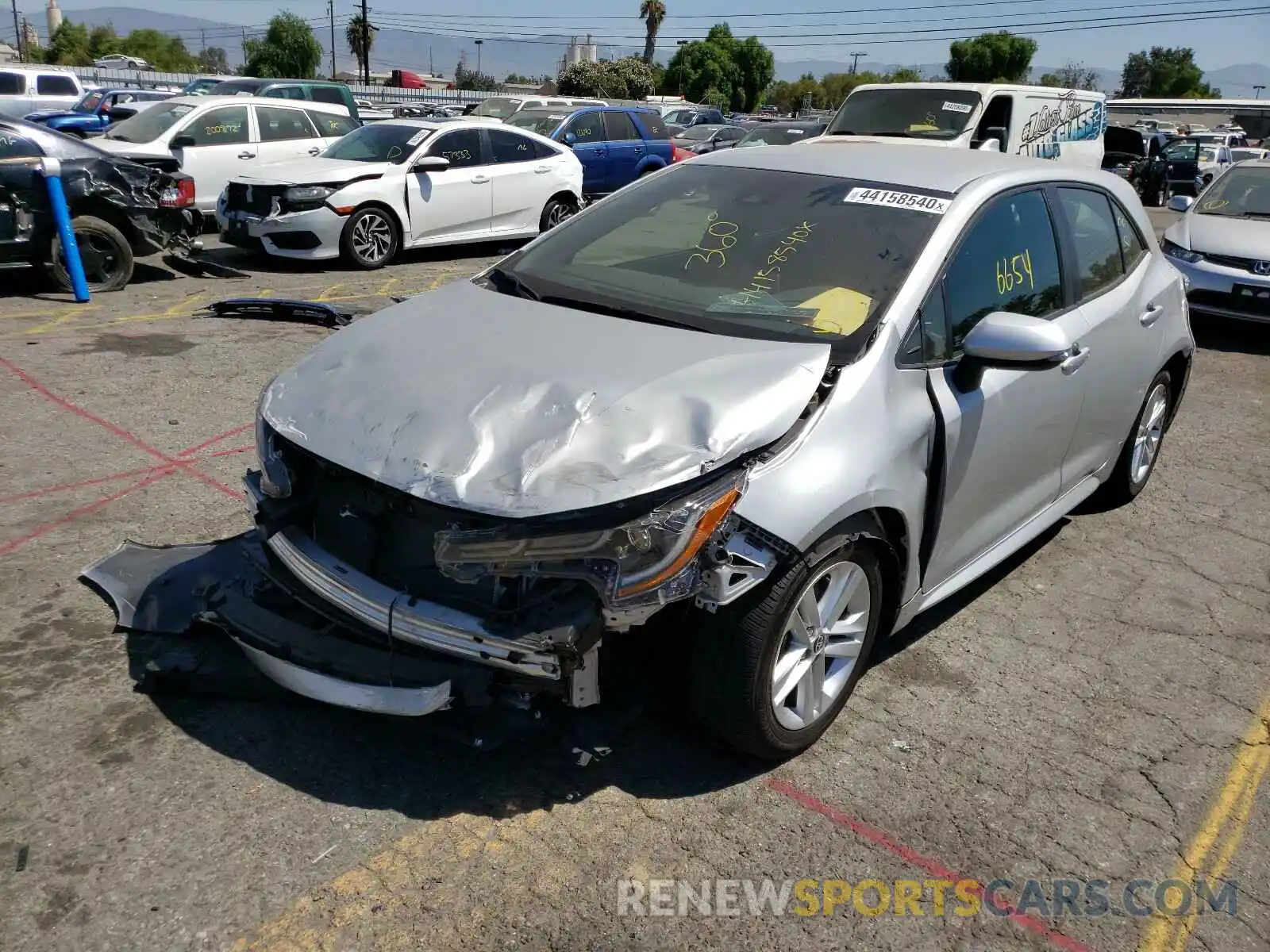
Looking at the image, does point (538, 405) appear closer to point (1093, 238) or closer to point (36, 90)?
point (1093, 238)

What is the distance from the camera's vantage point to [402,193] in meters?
11.3

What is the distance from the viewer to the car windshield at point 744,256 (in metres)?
Answer: 3.43

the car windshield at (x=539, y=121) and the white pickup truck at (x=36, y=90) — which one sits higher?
the car windshield at (x=539, y=121)

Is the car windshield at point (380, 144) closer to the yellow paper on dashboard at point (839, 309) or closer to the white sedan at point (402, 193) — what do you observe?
the white sedan at point (402, 193)

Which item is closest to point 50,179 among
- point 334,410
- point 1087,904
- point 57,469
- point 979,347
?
point 57,469

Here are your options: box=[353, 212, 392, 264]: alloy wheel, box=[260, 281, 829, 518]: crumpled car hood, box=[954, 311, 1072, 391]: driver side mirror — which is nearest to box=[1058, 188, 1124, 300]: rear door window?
box=[954, 311, 1072, 391]: driver side mirror

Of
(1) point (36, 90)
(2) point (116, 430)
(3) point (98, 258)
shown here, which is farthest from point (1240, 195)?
(1) point (36, 90)

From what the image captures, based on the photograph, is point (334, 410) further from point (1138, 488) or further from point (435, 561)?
point (1138, 488)

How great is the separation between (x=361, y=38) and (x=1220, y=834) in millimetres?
79306

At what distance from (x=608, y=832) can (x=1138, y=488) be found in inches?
156

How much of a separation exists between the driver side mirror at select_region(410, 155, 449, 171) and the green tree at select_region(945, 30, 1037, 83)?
76.3m

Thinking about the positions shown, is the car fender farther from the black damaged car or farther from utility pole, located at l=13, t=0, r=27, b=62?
utility pole, located at l=13, t=0, r=27, b=62

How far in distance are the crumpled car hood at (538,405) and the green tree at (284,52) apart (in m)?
75.6

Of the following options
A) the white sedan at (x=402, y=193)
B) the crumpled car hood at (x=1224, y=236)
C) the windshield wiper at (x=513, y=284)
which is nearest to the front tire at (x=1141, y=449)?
the windshield wiper at (x=513, y=284)
